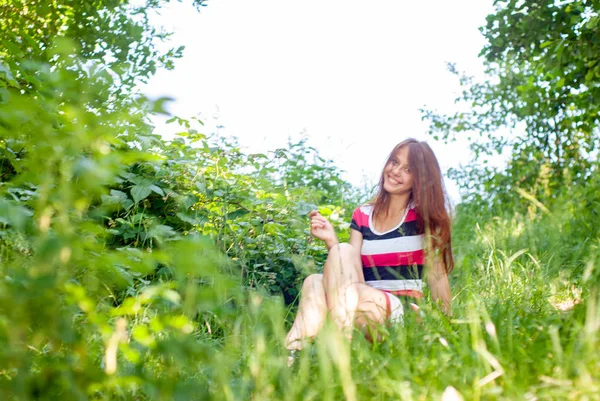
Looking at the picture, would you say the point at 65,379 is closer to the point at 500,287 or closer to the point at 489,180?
the point at 500,287

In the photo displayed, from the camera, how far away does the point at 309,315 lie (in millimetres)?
2639

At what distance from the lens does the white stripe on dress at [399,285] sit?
10.2ft

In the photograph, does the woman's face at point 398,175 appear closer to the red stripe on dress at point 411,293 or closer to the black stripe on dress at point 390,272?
the black stripe on dress at point 390,272

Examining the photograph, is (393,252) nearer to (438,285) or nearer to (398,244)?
(398,244)

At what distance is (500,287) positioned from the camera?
3406 millimetres

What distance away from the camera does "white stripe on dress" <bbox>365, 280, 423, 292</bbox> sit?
3100 millimetres

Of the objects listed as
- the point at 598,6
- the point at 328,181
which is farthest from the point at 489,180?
the point at 598,6

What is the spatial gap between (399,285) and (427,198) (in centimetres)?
46

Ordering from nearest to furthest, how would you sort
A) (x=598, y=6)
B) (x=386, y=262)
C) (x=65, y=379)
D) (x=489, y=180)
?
(x=65, y=379) < (x=386, y=262) < (x=598, y=6) < (x=489, y=180)

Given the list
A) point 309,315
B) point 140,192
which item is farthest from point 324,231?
point 140,192

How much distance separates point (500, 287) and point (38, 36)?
147 inches

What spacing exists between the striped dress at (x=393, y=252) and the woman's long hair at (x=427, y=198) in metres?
0.06

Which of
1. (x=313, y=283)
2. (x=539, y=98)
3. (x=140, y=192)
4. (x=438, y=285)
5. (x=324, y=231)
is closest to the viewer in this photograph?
(x=313, y=283)

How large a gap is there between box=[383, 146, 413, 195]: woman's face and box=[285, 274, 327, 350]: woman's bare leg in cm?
77
